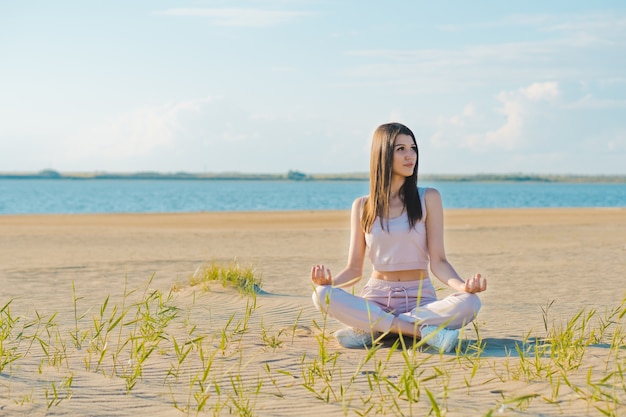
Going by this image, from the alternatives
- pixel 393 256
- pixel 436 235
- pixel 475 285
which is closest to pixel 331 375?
pixel 475 285

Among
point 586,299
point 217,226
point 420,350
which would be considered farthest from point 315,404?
point 217,226

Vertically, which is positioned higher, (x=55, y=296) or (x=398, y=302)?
(x=398, y=302)

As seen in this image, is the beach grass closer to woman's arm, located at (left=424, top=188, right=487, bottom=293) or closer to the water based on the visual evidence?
woman's arm, located at (left=424, top=188, right=487, bottom=293)

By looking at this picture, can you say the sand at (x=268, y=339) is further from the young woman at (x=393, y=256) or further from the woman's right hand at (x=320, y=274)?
the woman's right hand at (x=320, y=274)

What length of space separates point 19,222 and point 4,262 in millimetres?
14051

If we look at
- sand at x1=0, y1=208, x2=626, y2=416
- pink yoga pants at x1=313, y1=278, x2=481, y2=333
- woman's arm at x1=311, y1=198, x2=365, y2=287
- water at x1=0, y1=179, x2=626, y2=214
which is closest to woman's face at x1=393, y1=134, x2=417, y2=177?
woman's arm at x1=311, y1=198, x2=365, y2=287

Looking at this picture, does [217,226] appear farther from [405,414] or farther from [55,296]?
[405,414]

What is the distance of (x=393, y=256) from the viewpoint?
6.16m

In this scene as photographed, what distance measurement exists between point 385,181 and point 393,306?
95 cm

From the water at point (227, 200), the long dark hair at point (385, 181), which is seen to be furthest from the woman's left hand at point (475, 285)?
the water at point (227, 200)

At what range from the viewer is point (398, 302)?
616 centimetres

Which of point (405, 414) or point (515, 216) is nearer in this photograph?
point (405, 414)

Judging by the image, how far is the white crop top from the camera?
20.2 ft

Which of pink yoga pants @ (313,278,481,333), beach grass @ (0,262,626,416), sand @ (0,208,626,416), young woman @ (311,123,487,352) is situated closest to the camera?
beach grass @ (0,262,626,416)
